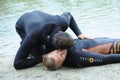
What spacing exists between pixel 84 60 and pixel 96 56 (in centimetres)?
19

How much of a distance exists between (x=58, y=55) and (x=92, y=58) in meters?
0.53

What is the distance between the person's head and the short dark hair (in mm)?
80

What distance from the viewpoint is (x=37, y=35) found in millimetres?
5000

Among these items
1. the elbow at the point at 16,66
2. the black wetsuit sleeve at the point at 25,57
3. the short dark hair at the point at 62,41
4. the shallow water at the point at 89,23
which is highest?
the short dark hair at the point at 62,41

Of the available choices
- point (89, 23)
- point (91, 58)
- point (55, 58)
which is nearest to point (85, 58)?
point (91, 58)

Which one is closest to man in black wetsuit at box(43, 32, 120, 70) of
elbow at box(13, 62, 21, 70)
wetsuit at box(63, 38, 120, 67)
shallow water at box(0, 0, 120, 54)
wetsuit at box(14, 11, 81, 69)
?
wetsuit at box(63, 38, 120, 67)

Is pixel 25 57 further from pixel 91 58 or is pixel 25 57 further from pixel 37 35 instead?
pixel 91 58

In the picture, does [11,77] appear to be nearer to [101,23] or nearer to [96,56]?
[96,56]

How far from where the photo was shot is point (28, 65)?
5262 mm

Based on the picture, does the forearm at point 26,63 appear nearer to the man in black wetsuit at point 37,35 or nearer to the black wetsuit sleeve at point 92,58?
the man in black wetsuit at point 37,35

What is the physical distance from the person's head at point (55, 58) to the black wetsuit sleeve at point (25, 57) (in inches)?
11.5

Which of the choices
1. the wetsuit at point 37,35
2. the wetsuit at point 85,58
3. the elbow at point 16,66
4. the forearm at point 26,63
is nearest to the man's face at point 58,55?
the wetsuit at point 85,58

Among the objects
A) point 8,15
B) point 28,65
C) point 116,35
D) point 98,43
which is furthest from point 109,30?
point 8,15

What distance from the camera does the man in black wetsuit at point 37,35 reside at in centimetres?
500
